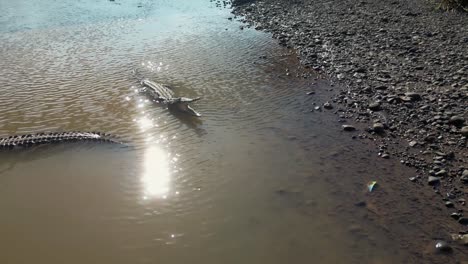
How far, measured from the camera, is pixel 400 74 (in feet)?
34.8

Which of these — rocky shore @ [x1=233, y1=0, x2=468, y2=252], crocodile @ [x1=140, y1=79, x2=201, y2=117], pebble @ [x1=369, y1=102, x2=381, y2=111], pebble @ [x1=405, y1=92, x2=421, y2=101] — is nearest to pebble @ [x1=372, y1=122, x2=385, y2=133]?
rocky shore @ [x1=233, y1=0, x2=468, y2=252]

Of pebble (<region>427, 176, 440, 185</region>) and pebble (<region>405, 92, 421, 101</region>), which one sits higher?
pebble (<region>405, 92, 421, 101</region>)

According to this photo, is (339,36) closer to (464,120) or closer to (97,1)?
(464,120)

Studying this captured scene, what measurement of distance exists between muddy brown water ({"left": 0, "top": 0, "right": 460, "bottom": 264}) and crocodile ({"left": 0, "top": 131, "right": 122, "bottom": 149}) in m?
0.17

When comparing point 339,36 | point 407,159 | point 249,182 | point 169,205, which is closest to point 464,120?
point 407,159

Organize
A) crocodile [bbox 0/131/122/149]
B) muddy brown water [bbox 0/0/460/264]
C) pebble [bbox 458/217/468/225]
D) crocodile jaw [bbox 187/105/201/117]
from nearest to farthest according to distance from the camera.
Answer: muddy brown water [bbox 0/0/460/264]
pebble [bbox 458/217/468/225]
crocodile [bbox 0/131/122/149]
crocodile jaw [bbox 187/105/201/117]

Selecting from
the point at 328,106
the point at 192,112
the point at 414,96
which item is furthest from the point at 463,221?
the point at 192,112

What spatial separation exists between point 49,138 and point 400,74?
927 centimetres

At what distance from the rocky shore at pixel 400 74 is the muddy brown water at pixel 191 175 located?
0.56 m

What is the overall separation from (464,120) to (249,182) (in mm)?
4941

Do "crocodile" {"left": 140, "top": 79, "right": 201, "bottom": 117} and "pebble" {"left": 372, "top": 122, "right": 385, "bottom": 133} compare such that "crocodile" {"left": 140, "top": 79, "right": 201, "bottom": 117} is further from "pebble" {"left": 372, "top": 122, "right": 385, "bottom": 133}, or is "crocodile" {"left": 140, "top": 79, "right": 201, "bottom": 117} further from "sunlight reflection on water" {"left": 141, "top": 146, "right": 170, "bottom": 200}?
"pebble" {"left": 372, "top": 122, "right": 385, "bottom": 133}

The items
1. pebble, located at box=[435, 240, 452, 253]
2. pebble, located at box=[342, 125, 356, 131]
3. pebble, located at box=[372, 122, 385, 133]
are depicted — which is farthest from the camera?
pebble, located at box=[342, 125, 356, 131]

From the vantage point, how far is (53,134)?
8.09m

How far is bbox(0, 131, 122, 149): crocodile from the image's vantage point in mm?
7746
